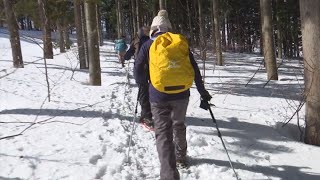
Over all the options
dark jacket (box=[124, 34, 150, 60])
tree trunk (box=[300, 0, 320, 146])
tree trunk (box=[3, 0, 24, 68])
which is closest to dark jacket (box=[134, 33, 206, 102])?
dark jacket (box=[124, 34, 150, 60])

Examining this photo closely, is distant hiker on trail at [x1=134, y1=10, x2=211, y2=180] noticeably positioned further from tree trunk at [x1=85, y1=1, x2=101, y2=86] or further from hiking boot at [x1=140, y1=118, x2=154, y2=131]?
tree trunk at [x1=85, y1=1, x2=101, y2=86]

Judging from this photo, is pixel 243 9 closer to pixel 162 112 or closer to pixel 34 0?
pixel 34 0

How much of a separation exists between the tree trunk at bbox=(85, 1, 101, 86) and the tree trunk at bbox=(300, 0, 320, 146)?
6113mm

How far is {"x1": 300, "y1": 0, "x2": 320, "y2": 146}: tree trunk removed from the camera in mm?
6074

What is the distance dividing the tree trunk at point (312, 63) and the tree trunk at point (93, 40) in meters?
6.11

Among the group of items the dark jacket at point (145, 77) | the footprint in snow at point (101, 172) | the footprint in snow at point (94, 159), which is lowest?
the footprint in snow at point (101, 172)

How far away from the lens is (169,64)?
425 cm

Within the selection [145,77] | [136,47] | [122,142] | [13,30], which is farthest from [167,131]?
[13,30]

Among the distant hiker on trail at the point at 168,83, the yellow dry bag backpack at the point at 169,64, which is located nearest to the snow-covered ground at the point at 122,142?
the distant hiker on trail at the point at 168,83

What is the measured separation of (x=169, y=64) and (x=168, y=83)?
0.67ft

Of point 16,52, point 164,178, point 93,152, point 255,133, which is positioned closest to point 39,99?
point 93,152

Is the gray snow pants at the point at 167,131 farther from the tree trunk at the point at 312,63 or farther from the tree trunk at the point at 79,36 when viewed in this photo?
the tree trunk at the point at 79,36

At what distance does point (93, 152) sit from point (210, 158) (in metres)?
1.55

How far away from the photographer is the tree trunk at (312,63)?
607 centimetres
